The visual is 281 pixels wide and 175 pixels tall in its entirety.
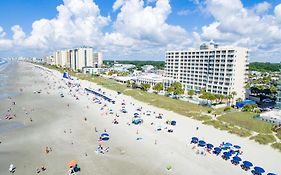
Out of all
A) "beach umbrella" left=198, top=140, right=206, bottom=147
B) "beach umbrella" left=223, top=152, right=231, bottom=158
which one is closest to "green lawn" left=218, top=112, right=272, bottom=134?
"beach umbrella" left=198, top=140, right=206, bottom=147

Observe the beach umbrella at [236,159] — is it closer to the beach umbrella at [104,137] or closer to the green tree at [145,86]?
the beach umbrella at [104,137]

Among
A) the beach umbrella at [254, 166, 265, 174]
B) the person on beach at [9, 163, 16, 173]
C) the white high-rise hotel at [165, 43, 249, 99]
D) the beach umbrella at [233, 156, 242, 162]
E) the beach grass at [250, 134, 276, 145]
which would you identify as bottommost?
the person on beach at [9, 163, 16, 173]

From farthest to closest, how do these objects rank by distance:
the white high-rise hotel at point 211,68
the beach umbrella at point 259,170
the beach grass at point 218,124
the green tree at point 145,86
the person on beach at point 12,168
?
the green tree at point 145,86 → the white high-rise hotel at point 211,68 → the beach grass at point 218,124 → the person on beach at point 12,168 → the beach umbrella at point 259,170

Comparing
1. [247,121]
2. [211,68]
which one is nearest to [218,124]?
[247,121]

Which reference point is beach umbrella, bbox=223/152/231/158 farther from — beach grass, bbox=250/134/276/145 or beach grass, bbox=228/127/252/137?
beach grass, bbox=228/127/252/137

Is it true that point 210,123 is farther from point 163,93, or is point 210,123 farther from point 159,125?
point 163,93

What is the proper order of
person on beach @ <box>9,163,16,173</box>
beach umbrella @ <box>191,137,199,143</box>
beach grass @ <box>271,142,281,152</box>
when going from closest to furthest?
person on beach @ <box>9,163,16,173</box>, beach grass @ <box>271,142,281,152</box>, beach umbrella @ <box>191,137,199,143</box>

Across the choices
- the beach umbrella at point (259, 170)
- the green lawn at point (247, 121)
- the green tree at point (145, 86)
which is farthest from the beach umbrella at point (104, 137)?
the green tree at point (145, 86)
